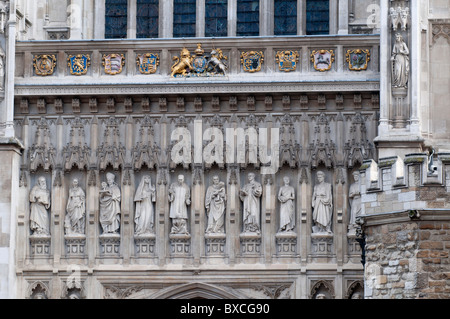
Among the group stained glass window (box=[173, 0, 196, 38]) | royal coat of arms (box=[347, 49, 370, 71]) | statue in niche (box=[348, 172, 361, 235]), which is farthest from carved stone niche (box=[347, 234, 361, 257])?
stained glass window (box=[173, 0, 196, 38])

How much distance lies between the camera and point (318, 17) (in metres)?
35.1

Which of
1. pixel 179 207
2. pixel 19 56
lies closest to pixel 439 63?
pixel 179 207

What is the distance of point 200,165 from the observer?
3334 cm

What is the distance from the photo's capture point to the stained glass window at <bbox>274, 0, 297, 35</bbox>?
35.1 meters

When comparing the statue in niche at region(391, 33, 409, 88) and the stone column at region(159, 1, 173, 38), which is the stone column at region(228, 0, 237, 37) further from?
the statue in niche at region(391, 33, 409, 88)

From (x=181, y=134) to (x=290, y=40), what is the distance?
7.60 feet

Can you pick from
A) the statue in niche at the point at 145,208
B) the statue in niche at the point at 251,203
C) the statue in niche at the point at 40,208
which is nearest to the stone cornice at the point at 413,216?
the statue in niche at the point at 251,203

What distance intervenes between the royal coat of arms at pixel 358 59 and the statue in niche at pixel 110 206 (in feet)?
13.9

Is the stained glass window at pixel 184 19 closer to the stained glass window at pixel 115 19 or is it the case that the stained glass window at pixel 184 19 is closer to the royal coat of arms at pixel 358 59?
the stained glass window at pixel 115 19

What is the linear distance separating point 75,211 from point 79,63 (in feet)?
7.98

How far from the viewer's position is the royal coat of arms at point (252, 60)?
3353cm

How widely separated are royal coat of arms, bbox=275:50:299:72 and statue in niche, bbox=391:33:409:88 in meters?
1.72
